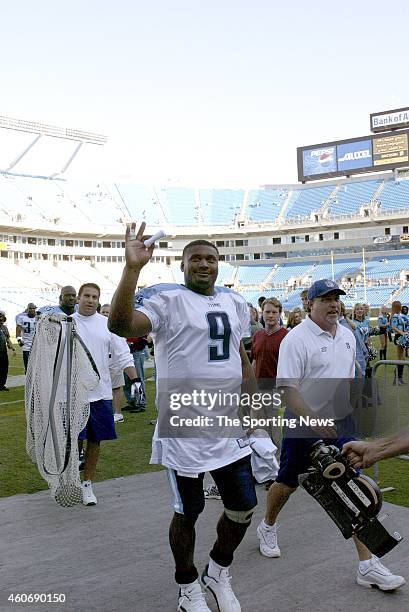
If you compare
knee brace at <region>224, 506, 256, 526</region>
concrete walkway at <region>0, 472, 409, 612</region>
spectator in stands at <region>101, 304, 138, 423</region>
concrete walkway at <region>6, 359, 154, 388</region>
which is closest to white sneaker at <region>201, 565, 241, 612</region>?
concrete walkway at <region>0, 472, 409, 612</region>

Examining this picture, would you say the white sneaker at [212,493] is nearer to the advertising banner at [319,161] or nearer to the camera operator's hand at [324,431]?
the camera operator's hand at [324,431]

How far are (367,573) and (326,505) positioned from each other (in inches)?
31.5

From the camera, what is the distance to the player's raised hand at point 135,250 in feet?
9.72

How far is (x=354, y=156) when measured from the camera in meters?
60.4

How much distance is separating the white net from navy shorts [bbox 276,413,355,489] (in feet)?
6.73

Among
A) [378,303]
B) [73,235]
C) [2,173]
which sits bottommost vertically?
[378,303]

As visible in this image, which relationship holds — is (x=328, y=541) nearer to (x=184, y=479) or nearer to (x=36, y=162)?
(x=184, y=479)

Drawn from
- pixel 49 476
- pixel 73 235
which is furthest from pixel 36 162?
pixel 49 476

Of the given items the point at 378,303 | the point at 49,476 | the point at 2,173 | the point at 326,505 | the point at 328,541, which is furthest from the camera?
the point at 2,173

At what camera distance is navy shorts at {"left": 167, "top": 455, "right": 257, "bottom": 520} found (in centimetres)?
343

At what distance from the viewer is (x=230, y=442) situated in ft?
11.5

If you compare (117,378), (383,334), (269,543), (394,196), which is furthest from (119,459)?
(394,196)

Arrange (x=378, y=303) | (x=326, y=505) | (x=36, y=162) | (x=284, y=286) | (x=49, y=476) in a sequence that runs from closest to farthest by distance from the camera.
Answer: (x=326, y=505), (x=49, y=476), (x=378, y=303), (x=284, y=286), (x=36, y=162)

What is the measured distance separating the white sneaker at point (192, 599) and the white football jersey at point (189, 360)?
2.19 ft
